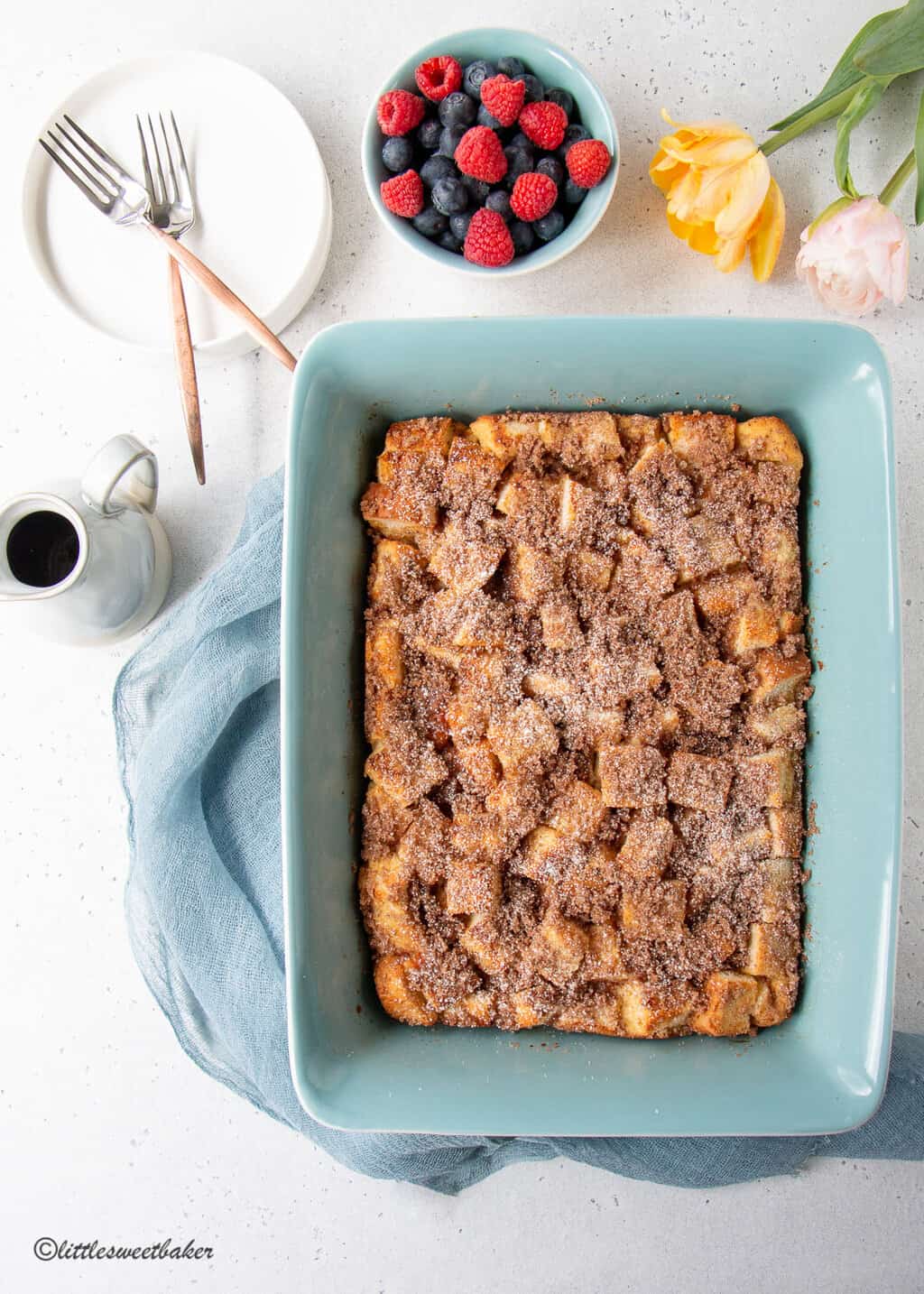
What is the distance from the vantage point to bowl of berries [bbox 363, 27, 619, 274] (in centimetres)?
123

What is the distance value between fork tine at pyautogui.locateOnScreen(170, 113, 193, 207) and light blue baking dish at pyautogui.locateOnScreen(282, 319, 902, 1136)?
46cm

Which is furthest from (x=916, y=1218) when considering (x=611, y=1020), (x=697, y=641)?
(x=697, y=641)

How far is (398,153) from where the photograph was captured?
1.25 m

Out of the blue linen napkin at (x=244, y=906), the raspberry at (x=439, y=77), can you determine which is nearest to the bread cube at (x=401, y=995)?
the blue linen napkin at (x=244, y=906)

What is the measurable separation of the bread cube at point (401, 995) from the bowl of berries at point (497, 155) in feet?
2.90

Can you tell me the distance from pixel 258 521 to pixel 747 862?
30.2 inches

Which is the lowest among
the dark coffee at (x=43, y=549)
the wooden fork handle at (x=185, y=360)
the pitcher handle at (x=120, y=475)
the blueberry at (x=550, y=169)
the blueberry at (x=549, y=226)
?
the dark coffee at (x=43, y=549)

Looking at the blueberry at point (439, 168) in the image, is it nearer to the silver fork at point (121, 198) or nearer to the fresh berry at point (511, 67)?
the fresh berry at point (511, 67)

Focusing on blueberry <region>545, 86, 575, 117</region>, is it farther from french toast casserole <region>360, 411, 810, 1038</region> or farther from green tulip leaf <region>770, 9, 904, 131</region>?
french toast casserole <region>360, 411, 810, 1038</region>

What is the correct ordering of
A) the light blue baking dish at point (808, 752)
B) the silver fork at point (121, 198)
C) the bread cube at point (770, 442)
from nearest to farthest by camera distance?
the light blue baking dish at point (808, 752) → the bread cube at point (770, 442) → the silver fork at point (121, 198)

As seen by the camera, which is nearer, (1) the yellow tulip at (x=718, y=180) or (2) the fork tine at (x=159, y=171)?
(1) the yellow tulip at (x=718, y=180)

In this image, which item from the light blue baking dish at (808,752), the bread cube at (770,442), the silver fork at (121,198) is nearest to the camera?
the light blue baking dish at (808,752)

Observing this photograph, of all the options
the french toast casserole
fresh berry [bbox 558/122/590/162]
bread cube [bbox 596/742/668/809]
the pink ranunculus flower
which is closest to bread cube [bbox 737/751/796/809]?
the french toast casserole

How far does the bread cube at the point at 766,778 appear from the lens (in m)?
1.12
